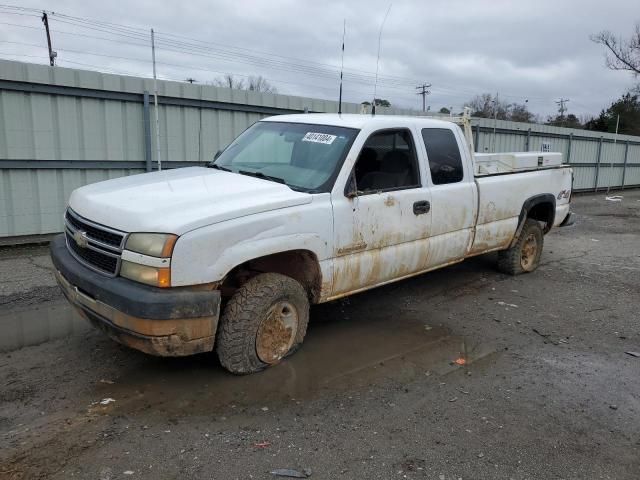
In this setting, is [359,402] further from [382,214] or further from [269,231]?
[382,214]

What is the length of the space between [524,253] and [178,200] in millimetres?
5238

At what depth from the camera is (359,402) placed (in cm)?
360

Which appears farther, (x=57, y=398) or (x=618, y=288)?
(x=618, y=288)

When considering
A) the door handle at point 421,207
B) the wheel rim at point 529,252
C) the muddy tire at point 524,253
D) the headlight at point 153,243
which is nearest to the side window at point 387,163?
the door handle at point 421,207

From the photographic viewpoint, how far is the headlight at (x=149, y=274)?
10.6ft

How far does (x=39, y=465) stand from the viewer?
280 cm

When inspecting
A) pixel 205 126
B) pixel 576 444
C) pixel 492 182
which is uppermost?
pixel 205 126

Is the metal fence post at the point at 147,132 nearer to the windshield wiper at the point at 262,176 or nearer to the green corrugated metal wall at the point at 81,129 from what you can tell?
the green corrugated metal wall at the point at 81,129

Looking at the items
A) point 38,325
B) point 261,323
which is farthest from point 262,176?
point 38,325

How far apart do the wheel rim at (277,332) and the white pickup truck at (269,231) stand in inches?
0.4

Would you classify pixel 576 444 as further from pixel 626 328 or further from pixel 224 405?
pixel 626 328

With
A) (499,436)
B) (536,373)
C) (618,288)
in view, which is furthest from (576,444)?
(618,288)

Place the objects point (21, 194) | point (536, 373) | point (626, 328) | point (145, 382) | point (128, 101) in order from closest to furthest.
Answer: point (145, 382)
point (536, 373)
point (626, 328)
point (21, 194)
point (128, 101)

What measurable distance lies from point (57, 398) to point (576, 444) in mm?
3398
